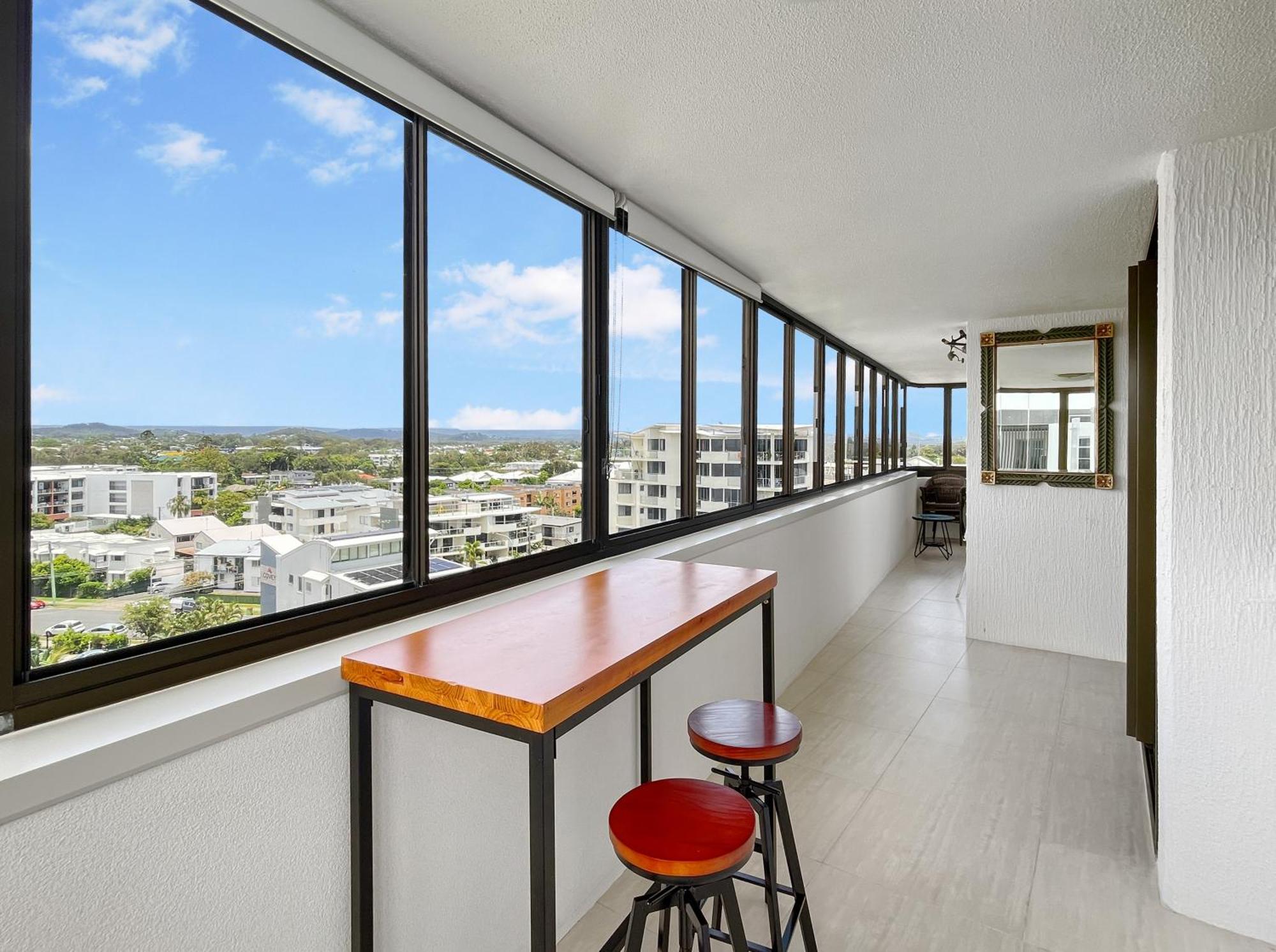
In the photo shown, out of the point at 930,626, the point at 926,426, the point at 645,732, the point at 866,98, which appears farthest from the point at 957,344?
the point at 926,426

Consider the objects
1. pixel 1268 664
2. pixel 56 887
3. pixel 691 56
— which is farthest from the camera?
pixel 1268 664

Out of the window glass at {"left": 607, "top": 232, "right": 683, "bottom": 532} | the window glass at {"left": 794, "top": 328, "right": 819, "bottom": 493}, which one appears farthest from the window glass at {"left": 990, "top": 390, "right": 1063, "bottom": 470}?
the window glass at {"left": 607, "top": 232, "right": 683, "bottom": 532}

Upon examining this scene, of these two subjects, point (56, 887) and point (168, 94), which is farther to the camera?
point (168, 94)

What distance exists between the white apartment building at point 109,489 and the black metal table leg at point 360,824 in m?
0.47

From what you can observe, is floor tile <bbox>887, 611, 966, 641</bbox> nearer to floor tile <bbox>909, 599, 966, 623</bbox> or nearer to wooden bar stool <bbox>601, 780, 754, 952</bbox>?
floor tile <bbox>909, 599, 966, 623</bbox>

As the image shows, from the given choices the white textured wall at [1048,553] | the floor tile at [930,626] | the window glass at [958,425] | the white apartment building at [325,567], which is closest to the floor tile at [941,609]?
the floor tile at [930,626]

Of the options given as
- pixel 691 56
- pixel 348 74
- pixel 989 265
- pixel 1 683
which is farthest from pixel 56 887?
pixel 989 265

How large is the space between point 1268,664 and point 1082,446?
262 cm

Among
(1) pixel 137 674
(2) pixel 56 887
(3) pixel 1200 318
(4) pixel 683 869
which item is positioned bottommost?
(4) pixel 683 869

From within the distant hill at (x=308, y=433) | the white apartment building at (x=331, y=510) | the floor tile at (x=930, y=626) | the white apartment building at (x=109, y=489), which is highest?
A: the distant hill at (x=308, y=433)

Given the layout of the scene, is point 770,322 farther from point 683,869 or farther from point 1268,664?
→ point 683,869

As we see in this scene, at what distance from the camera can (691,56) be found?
151 cm

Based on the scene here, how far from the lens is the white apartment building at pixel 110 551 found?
101 cm

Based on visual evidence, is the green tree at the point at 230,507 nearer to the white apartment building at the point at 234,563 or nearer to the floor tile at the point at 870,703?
the white apartment building at the point at 234,563
